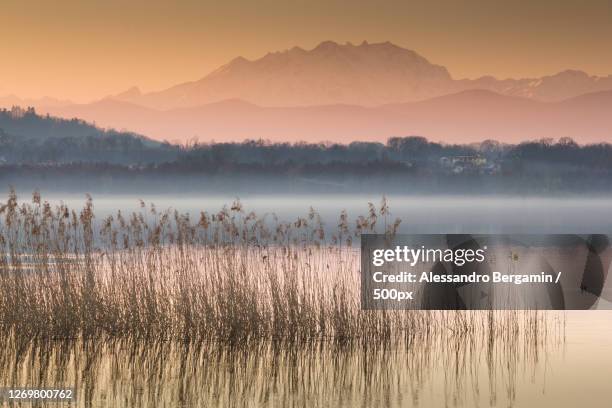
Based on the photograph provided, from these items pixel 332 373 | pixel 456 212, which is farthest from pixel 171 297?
pixel 456 212

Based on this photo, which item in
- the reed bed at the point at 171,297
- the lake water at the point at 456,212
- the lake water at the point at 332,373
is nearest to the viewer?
the lake water at the point at 332,373

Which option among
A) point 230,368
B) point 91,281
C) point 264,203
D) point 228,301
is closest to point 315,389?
point 230,368

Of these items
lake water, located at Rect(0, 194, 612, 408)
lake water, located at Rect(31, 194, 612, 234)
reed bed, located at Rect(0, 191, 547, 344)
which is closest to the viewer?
lake water, located at Rect(0, 194, 612, 408)

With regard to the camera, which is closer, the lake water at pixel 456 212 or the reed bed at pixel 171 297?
the reed bed at pixel 171 297

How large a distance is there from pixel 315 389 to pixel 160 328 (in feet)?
9.58

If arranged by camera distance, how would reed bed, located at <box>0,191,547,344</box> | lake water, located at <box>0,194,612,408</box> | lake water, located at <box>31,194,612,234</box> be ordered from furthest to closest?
1. lake water, located at <box>31,194,612,234</box>
2. reed bed, located at <box>0,191,547,344</box>
3. lake water, located at <box>0,194,612,408</box>

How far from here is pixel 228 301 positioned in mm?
12930

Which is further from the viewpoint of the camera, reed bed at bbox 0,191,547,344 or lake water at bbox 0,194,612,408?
reed bed at bbox 0,191,547,344

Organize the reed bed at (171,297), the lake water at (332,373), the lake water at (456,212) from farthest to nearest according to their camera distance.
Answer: the lake water at (456,212), the reed bed at (171,297), the lake water at (332,373)

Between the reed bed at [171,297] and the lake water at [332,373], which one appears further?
the reed bed at [171,297]

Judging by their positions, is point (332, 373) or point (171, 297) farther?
point (171, 297)

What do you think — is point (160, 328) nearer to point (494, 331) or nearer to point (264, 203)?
point (494, 331)

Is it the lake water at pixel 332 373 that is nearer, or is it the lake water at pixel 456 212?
the lake water at pixel 332 373

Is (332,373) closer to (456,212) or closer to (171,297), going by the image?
(171,297)
